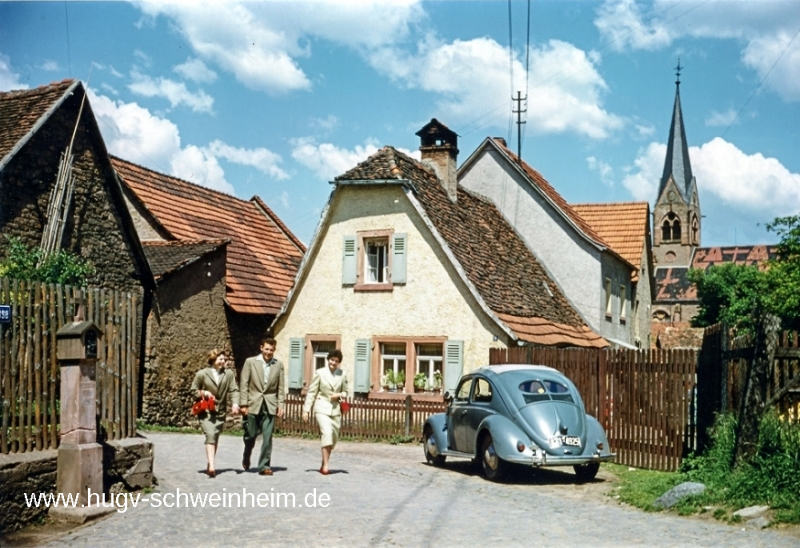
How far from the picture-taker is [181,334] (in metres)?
23.2

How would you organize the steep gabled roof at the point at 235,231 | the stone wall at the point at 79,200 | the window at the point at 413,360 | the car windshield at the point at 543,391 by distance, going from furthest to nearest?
the steep gabled roof at the point at 235,231, the window at the point at 413,360, the stone wall at the point at 79,200, the car windshield at the point at 543,391

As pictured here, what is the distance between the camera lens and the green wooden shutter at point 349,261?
78.8 ft

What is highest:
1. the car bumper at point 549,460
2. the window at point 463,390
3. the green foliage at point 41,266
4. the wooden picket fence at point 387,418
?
the green foliage at point 41,266

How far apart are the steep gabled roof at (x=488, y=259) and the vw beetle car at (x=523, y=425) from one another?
7.24m

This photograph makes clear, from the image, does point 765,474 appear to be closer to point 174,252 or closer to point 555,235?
point 174,252

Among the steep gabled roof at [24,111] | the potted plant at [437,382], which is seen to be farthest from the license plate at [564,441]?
the steep gabled roof at [24,111]

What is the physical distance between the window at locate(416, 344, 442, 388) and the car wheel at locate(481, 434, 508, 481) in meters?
8.89

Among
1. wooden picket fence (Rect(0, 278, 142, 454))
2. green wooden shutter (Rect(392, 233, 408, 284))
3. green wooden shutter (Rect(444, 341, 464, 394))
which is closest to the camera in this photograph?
wooden picket fence (Rect(0, 278, 142, 454))

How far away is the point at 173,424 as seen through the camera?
23.3 m

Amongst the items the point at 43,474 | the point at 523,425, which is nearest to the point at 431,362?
the point at 523,425

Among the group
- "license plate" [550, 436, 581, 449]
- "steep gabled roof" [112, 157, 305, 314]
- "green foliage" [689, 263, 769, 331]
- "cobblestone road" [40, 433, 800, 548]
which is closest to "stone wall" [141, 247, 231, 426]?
"steep gabled roof" [112, 157, 305, 314]

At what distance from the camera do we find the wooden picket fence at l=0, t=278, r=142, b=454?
912 centimetres

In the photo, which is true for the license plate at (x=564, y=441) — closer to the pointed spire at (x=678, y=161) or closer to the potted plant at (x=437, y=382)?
the potted plant at (x=437, y=382)

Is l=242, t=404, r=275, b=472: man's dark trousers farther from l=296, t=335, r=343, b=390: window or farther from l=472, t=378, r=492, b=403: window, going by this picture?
l=296, t=335, r=343, b=390: window
